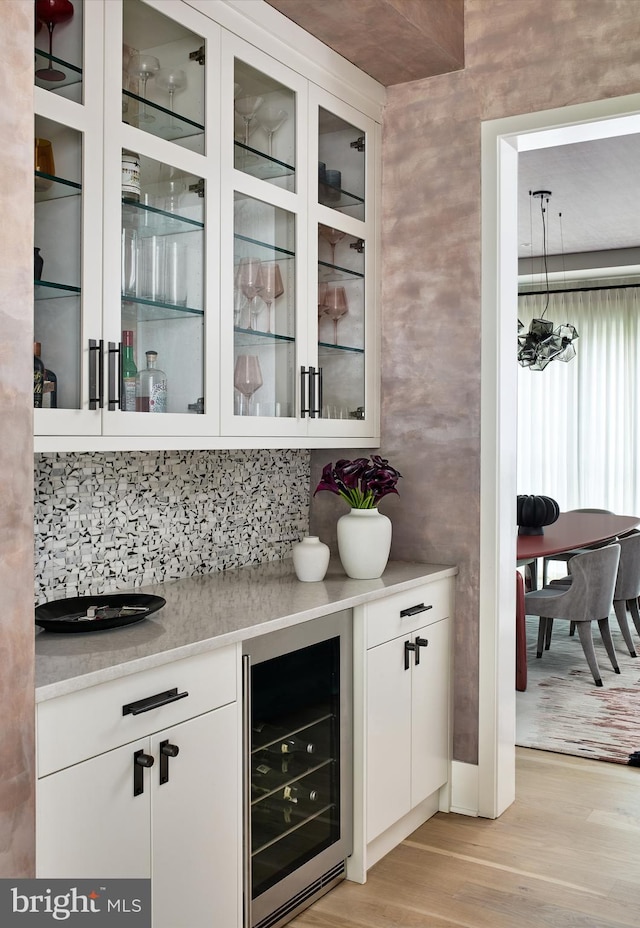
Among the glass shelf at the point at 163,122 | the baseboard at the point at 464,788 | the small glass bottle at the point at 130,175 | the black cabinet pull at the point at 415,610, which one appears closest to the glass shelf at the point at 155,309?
the small glass bottle at the point at 130,175

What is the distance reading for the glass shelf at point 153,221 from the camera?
2094 millimetres

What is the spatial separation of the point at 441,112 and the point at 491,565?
1620 mm

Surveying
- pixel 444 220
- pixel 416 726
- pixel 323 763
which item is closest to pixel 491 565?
pixel 416 726

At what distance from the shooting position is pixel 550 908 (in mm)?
2418

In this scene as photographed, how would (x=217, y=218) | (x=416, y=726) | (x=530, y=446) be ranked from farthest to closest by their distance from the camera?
(x=530, y=446)
(x=416, y=726)
(x=217, y=218)

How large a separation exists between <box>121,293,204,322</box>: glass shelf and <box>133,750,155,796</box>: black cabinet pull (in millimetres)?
1020

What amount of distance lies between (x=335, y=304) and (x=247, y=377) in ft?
1.94

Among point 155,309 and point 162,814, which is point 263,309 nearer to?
point 155,309

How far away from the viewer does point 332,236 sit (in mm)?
2941

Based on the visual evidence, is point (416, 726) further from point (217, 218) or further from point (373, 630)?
point (217, 218)

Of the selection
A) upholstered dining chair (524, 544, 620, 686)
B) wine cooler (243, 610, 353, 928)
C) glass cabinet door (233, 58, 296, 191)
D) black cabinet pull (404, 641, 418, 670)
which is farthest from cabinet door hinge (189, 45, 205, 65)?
upholstered dining chair (524, 544, 620, 686)

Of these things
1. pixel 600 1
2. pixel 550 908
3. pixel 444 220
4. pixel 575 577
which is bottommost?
pixel 550 908

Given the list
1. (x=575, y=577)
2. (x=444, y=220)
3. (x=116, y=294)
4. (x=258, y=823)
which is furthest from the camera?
(x=575, y=577)

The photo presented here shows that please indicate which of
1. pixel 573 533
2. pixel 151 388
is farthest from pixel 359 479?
pixel 573 533
